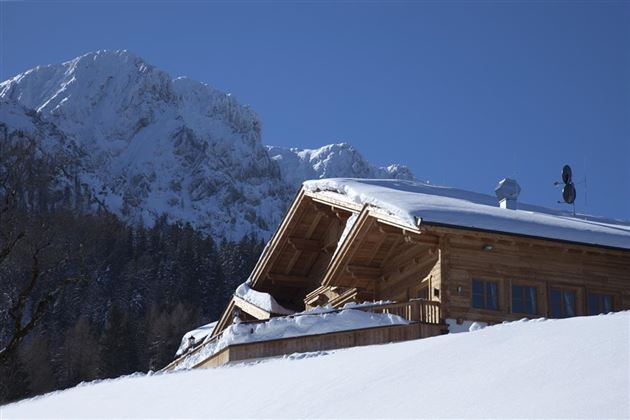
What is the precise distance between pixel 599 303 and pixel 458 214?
4343 millimetres

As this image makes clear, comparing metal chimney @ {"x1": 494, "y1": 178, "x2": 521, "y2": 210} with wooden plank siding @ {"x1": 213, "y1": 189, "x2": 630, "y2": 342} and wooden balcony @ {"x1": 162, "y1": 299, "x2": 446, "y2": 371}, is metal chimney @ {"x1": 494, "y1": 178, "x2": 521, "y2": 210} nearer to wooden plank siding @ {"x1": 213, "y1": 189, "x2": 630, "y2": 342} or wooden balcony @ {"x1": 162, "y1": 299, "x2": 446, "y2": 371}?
wooden plank siding @ {"x1": 213, "y1": 189, "x2": 630, "y2": 342}

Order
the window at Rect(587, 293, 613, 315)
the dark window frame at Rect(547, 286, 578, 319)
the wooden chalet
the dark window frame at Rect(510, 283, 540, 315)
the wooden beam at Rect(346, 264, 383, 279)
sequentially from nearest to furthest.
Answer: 1. the wooden chalet
2. the dark window frame at Rect(510, 283, 540, 315)
3. the dark window frame at Rect(547, 286, 578, 319)
4. the window at Rect(587, 293, 613, 315)
5. the wooden beam at Rect(346, 264, 383, 279)

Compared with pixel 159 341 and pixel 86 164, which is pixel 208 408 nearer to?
pixel 159 341

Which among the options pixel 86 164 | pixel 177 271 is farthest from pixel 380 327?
pixel 86 164

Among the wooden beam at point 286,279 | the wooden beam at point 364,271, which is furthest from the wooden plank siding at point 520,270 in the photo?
the wooden beam at point 286,279

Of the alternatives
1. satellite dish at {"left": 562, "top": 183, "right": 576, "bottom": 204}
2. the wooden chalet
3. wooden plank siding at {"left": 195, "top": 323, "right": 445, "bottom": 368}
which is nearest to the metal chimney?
the wooden chalet

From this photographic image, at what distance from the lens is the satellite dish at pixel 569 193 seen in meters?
28.1

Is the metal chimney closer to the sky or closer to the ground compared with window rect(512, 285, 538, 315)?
closer to the sky

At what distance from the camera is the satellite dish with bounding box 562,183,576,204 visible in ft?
92.1

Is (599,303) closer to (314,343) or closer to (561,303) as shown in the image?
(561,303)

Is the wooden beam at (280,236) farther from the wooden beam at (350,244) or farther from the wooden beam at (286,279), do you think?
the wooden beam at (350,244)

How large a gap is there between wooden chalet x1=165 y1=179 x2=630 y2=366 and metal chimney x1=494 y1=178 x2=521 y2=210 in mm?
37

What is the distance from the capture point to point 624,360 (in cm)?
1129

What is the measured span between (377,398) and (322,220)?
654 inches
